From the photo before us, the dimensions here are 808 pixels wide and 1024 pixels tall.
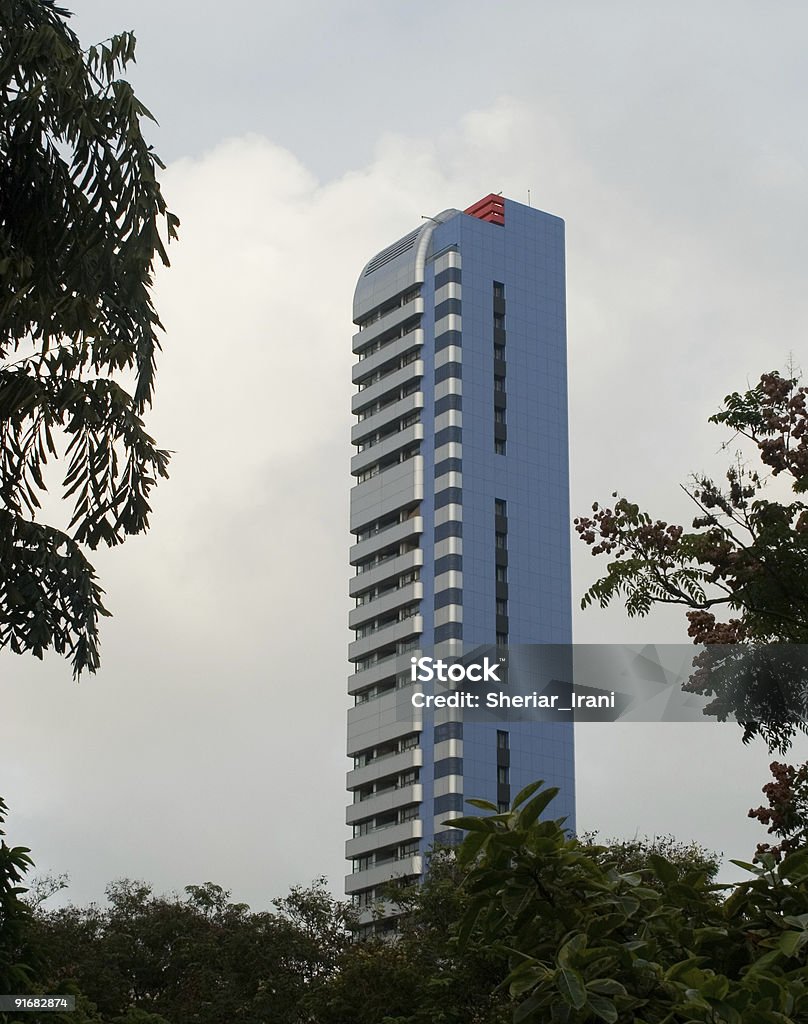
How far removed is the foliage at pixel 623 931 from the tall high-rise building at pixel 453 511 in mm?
75743

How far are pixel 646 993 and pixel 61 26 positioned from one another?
9699mm

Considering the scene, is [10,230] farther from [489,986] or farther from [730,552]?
[489,986]

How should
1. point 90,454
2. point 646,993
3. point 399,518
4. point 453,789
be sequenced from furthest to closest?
point 399,518
point 453,789
point 90,454
point 646,993

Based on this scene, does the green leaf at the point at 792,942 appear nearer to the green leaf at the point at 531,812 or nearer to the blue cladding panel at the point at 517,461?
the green leaf at the point at 531,812

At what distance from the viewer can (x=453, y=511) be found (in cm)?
8350

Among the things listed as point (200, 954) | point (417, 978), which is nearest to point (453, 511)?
point (200, 954)

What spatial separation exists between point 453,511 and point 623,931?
8016 cm

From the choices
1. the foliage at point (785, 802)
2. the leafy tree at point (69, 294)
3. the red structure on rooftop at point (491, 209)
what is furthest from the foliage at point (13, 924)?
the red structure on rooftop at point (491, 209)

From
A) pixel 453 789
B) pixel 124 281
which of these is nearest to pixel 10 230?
pixel 124 281

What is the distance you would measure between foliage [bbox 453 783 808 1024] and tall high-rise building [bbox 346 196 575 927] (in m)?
75.7

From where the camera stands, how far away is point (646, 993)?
3113 mm

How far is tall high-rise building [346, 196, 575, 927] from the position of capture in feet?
267

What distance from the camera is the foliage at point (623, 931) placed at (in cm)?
291

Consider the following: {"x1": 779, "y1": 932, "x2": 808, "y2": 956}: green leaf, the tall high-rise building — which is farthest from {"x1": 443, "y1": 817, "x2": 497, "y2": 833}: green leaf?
the tall high-rise building
